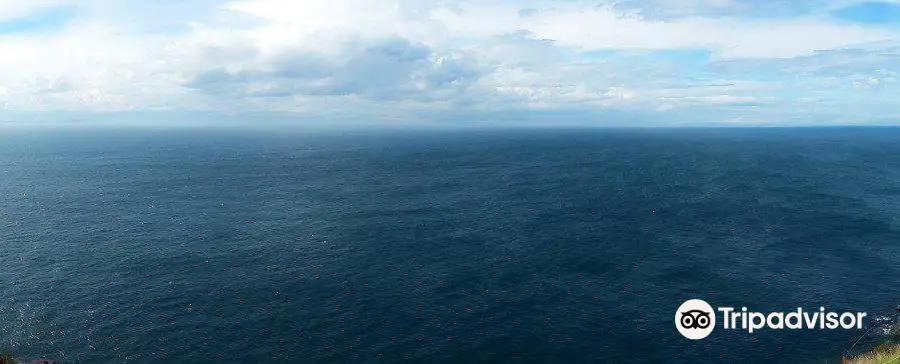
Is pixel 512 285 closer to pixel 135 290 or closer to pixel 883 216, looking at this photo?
pixel 135 290

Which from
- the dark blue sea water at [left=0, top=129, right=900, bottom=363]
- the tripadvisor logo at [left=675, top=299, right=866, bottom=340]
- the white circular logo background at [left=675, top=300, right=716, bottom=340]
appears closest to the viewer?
the dark blue sea water at [left=0, top=129, right=900, bottom=363]

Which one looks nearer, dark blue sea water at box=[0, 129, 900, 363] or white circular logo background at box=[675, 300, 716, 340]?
dark blue sea water at box=[0, 129, 900, 363]

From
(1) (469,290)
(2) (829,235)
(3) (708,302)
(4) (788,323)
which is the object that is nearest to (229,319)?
(1) (469,290)

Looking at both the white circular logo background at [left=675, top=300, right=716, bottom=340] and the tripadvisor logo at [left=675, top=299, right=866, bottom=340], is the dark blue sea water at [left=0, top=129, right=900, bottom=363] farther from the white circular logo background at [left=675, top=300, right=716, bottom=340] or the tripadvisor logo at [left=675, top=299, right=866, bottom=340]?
the tripadvisor logo at [left=675, top=299, right=866, bottom=340]

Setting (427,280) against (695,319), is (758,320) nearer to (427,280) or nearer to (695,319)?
(695,319)

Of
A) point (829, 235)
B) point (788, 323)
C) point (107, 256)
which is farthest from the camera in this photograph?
point (829, 235)

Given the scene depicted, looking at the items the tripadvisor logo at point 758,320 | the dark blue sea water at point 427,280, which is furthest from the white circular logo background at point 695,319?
the dark blue sea water at point 427,280

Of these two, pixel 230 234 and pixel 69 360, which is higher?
pixel 230 234

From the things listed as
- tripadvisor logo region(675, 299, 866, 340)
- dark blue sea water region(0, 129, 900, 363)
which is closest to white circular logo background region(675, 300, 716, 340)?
tripadvisor logo region(675, 299, 866, 340)

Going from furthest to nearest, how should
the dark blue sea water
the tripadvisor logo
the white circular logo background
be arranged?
the tripadvisor logo → the white circular logo background → the dark blue sea water

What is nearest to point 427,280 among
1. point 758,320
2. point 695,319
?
point 695,319
